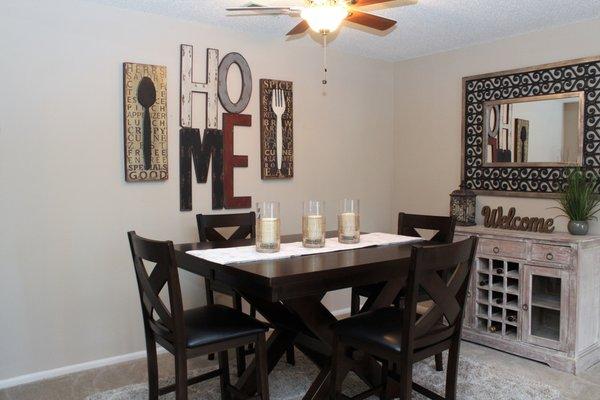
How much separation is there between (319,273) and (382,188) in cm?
271

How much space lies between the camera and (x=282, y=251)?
2.41 meters

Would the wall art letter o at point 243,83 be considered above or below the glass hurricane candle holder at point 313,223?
above

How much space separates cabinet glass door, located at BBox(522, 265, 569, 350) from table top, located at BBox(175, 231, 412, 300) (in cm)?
122

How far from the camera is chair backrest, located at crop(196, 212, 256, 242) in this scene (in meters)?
3.07

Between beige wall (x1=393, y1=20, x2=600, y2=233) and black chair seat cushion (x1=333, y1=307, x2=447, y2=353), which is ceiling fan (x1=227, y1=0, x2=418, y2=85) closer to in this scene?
black chair seat cushion (x1=333, y1=307, x2=447, y2=353)

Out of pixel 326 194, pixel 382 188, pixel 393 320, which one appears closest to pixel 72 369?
pixel 393 320

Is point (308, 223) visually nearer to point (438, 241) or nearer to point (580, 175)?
point (438, 241)

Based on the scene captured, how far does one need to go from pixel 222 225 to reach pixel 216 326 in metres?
1.00

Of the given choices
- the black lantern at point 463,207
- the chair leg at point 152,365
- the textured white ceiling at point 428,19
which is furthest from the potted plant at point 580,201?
the chair leg at point 152,365

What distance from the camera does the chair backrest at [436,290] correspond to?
6.29 feet

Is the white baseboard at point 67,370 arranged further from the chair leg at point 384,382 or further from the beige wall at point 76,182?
the chair leg at point 384,382

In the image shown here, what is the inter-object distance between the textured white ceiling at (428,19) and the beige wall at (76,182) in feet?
0.59

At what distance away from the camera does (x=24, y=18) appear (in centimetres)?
278

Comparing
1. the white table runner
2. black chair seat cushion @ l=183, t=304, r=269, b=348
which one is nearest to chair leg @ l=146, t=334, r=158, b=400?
Answer: black chair seat cushion @ l=183, t=304, r=269, b=348
